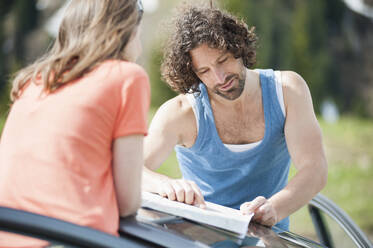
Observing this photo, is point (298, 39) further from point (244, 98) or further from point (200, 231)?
point (200, 231)

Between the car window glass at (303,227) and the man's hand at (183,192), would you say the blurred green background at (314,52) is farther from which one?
the man's hand at (183,192)

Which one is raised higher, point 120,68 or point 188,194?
point 120,68

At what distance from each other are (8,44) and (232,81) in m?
9.64

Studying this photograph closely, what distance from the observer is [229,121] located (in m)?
2.46

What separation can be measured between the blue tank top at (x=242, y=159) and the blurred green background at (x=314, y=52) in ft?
12.8

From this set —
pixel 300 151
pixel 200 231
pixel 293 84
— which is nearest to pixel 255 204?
pixel 200 231

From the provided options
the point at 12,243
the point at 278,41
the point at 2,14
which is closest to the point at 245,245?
the point at 12,243

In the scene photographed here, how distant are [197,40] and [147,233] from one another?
4.38 feet

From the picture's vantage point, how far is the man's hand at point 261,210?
173 centimetres

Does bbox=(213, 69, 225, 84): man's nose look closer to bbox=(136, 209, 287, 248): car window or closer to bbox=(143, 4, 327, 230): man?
bbox=(143, 4, 327, 230): man

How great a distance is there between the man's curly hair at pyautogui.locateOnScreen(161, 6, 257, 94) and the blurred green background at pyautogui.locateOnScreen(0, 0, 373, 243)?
3836 millimetres

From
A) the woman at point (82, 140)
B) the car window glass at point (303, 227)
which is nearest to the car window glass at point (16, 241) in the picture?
the woman at point (82, 140)

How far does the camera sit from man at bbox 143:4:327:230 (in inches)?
90.7

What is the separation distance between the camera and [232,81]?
235 cm
